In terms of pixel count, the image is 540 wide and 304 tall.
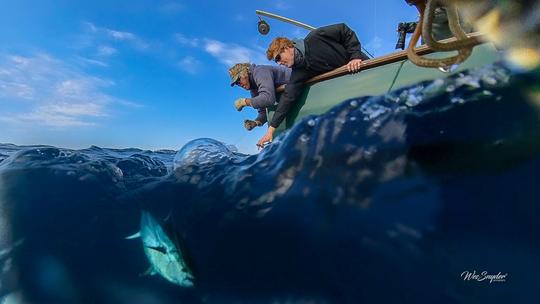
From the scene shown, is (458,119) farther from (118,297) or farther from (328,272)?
(118,297)

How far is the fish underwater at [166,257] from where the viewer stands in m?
2.59

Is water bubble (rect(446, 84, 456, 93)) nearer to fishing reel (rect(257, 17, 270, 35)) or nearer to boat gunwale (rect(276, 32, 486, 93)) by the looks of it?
boat gunwale (rect(276, 32, 486, 93))

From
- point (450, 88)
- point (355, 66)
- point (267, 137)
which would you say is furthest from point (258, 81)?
point (450, 88)

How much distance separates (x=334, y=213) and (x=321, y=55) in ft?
6.03

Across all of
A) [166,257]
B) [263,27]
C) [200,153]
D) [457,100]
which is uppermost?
[263,27]

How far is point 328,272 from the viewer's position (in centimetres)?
245

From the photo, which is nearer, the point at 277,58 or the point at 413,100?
the point at 413,100

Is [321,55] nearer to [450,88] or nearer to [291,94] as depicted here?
[291,94]

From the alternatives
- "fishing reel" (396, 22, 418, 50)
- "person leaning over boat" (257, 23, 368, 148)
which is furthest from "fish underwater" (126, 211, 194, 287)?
"fishing reel" (396, 22, 418, 50)

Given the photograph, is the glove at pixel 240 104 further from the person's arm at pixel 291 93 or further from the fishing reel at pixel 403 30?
the fishing reel at pixel 403 30

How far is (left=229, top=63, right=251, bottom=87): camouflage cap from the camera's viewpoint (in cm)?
449
